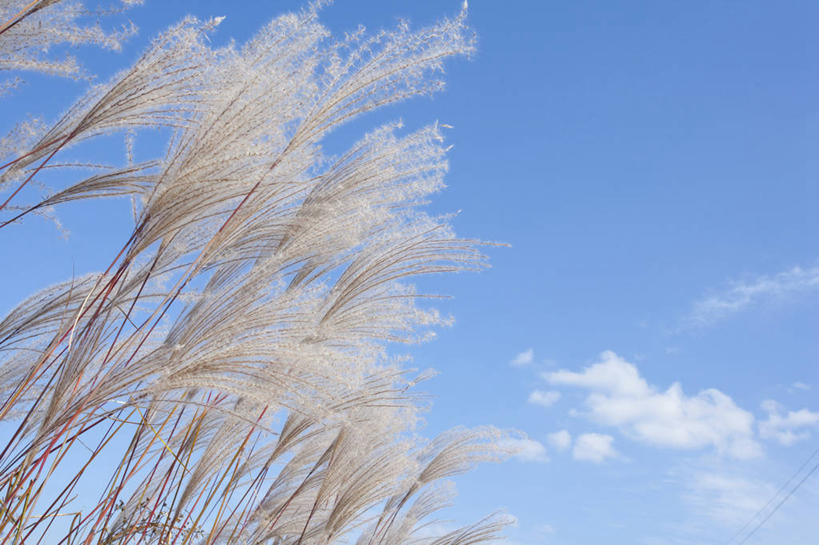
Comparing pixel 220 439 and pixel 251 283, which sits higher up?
pixel 251 283

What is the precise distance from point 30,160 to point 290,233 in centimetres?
73

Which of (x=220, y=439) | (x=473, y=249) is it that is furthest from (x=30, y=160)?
(x=473, y=249)

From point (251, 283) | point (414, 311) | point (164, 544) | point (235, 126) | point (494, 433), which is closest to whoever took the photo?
point (235, 126)

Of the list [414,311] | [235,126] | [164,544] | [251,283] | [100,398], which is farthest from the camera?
[414,311]

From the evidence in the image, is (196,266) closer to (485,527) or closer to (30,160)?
(30,160)

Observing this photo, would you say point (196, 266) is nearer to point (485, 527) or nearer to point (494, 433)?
point (494, 433)

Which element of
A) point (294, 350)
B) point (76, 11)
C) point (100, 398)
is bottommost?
point (100, 398)

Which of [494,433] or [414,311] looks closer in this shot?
[414,311]

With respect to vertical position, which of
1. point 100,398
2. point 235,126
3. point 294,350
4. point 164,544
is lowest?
point 164,544

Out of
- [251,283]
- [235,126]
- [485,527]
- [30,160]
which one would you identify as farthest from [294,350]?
[485,527]

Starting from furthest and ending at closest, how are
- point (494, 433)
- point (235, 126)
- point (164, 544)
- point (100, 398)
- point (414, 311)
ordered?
point (494, 433) < point (414, 311) < point (164, 544) < point (235, 126) < point (100, 398)

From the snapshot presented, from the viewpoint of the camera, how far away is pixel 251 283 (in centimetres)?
183

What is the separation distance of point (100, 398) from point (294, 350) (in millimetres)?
449

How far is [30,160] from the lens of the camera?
1.64 metres
